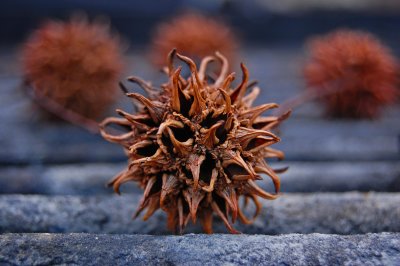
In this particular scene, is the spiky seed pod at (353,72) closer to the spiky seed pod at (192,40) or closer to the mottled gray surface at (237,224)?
the spiky seed pod at (192,40)

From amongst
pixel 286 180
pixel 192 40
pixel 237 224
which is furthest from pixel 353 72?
pixel 237 224

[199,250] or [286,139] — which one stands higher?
[286,139]

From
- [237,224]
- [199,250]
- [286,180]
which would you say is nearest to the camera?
[199,250]

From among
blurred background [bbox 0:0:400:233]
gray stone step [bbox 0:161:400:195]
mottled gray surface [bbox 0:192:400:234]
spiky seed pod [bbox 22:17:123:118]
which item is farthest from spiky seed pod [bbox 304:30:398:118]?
spiky seed pod [bbox 22:17:123:118]

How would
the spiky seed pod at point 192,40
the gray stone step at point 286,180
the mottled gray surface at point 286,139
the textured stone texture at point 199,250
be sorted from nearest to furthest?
the textured stone texture at point 199,250
the gray stone step at point 286,180
the mottled gray surface at point 286,139
the spiky seed pod at point 192,40

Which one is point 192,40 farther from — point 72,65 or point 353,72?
point 353,72

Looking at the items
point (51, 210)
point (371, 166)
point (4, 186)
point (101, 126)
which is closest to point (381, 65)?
point (371, 166)

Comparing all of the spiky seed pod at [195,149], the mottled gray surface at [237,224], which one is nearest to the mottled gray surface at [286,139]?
the mottled gray surface at [237,224]
